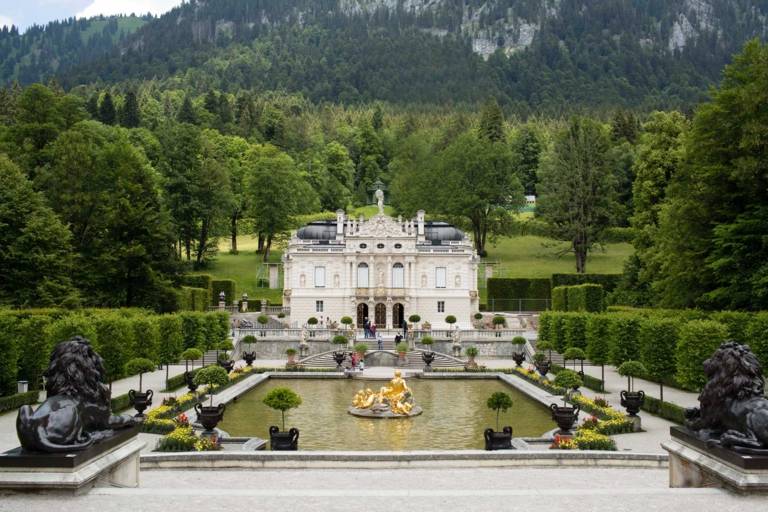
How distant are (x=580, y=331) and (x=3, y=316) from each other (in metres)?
29.9

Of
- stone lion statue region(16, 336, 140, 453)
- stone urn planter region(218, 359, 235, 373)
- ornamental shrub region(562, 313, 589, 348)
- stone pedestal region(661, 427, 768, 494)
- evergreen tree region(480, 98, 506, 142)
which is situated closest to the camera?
stone pedestal region(661, 427, 768, 494)

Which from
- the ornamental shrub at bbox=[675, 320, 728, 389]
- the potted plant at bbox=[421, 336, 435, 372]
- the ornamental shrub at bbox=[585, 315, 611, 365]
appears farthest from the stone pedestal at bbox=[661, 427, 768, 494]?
the potted plant at bbox=[421, 336, 435, 372]

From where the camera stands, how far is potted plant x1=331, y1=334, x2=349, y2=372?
46688 millimetres

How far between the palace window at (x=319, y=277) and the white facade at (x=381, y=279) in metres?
0.07

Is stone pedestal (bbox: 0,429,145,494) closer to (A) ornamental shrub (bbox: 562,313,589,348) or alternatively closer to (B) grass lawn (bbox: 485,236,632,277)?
(A) ornamental shrub (bbox: 562,313,589,348)

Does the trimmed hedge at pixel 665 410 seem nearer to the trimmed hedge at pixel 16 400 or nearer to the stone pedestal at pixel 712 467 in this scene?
the stone pedestal at pixel 712 467

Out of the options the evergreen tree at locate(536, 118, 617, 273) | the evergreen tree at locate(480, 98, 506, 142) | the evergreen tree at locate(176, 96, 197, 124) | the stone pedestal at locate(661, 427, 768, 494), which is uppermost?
the evergreen tree at locate(176, 96, 197, 124)

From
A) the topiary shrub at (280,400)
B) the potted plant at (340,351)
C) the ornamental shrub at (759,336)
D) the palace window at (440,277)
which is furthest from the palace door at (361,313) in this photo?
the topiary shrub at (280,400)

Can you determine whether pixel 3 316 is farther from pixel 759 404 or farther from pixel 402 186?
pixel 402 186

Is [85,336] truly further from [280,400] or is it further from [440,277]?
[440,277]

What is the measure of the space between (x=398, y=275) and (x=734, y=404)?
170 feet

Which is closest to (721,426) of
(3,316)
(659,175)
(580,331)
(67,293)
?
(3,316)

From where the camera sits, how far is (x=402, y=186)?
9788 cm

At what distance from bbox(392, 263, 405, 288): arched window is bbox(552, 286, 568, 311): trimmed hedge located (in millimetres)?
12085
